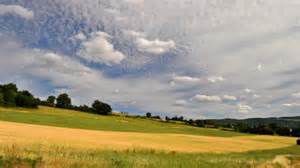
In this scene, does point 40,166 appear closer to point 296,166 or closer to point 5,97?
point 296,166

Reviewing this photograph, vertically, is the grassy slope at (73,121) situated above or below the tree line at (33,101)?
below

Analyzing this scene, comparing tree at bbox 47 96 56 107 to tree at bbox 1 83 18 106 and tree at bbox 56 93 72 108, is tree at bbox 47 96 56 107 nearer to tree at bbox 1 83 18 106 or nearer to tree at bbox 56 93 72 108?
tree at bbox 56 93 72 108

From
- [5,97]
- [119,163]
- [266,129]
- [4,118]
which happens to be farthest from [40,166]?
[266,129]

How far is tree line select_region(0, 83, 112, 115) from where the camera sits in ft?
366

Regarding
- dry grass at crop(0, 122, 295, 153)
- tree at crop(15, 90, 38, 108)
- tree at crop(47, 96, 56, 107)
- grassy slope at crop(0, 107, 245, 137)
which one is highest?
tree at crop(47, 96, 56, 107)

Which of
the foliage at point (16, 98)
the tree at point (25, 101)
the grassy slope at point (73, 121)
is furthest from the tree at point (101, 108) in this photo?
the grassy slope at point (73, 121)

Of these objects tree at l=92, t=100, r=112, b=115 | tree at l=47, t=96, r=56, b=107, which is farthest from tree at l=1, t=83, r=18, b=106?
tree at l=92, t=100, r=112, b=115

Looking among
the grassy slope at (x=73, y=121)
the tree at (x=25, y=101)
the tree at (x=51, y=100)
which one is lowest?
the grassy slope at (x=73, y=121)

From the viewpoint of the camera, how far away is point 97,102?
141625mm

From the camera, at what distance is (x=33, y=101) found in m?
115

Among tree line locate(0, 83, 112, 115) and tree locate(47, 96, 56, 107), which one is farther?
tree locate(47, 96, 56, 107)

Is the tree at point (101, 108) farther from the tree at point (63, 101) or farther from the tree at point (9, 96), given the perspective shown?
the tree at point (9, 96)

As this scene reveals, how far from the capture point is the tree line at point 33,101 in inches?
4396

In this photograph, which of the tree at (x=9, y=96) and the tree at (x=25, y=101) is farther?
the tree at (x=25, y=101)
